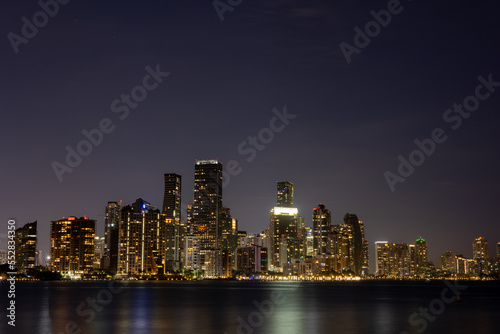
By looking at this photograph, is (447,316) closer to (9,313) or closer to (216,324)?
(216,324)

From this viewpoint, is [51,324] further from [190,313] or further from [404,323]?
[404,323]

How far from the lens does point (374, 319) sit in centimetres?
7925

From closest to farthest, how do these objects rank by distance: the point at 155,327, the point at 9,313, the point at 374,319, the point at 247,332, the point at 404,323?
the point at 247,332 → the point at 155,327 → the point at 404,323 → the point at 374,319 → the point at 9,313

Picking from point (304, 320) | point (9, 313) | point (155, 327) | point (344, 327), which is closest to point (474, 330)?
point (344, 327)

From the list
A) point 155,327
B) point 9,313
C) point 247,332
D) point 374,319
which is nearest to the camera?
point 247,332

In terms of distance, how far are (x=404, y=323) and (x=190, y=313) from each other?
32.5m

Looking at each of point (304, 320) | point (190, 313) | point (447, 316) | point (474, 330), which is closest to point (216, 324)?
point (304, 320)

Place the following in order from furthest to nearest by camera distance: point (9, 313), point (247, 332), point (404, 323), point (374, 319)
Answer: point (9, 313) → point (374, 319) → point (404, 323) → point (247, 332)

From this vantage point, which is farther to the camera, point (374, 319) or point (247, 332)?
point (374, 319)

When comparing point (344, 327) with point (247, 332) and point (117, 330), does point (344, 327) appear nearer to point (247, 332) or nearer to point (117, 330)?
point (247, 332)

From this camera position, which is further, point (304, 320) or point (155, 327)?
point (304, 320)

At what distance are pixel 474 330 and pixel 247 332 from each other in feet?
89.4

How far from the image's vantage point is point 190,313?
87.9 metres

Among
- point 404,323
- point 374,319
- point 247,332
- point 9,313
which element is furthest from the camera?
point 9,313
